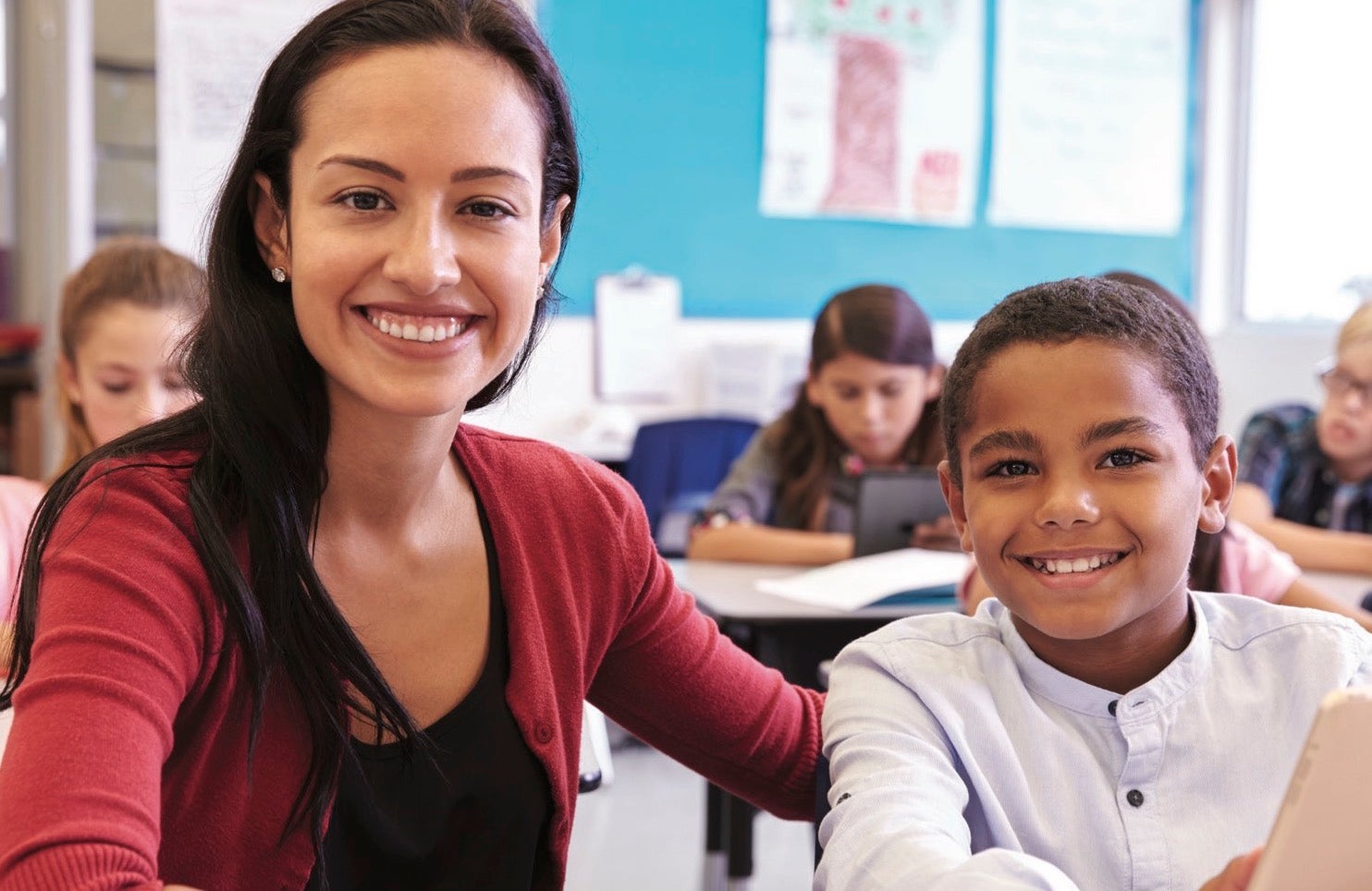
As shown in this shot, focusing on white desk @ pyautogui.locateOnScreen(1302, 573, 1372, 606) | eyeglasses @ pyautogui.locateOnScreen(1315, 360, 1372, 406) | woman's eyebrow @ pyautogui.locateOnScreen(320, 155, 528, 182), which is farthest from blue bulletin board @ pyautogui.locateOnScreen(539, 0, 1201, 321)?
woman's eyebrow @ pyautogui.locateOnScreen(320, 155, 528, 182)

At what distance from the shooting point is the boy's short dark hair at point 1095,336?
110 cm

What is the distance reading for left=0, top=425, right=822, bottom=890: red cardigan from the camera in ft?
2.83

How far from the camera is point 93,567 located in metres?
0.94

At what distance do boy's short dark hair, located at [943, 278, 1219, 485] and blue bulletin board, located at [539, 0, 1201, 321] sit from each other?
3.06 meters

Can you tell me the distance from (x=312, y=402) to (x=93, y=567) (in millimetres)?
268

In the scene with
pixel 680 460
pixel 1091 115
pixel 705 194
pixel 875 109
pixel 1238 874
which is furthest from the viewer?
pixel 1091 115

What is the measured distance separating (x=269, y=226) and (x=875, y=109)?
3.86 m

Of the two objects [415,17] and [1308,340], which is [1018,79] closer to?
[1308,340]

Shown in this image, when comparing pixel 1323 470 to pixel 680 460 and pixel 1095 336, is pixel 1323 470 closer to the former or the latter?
pixel 680 460

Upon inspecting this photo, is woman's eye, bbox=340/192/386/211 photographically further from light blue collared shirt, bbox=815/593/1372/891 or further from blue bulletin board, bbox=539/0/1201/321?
blue bulletin board, bbox=539/0/1201/321

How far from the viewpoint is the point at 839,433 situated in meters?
3.01

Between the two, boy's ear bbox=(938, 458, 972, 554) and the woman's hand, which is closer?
the woman's hand

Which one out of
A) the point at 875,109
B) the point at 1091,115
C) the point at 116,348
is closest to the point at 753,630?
the point at 116,348

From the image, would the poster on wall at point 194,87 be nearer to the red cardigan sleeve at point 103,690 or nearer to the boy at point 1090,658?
the red cardigan sleeve at point 103,690
